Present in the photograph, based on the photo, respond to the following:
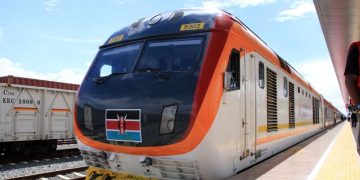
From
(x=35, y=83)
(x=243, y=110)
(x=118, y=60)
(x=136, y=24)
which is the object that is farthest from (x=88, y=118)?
(x=35, y=83)

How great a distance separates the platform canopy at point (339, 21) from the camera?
67.9ft

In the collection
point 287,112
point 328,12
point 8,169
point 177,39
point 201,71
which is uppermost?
point 328,12

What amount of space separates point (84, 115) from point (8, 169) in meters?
7.89

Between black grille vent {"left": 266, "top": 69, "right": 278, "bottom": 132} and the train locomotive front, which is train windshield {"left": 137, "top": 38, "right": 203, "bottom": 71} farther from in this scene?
black grille vent {"left": 266, "top": 69, "right": 278, "bottom": 132}

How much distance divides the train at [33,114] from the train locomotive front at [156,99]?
10.0 metres

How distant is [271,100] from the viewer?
782cm

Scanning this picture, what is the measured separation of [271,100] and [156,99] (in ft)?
12.0

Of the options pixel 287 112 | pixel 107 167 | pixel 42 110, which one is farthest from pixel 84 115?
pixel 42 110

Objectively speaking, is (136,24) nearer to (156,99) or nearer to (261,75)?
(156,99)

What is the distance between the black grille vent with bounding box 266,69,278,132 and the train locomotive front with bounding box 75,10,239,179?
2.38 m

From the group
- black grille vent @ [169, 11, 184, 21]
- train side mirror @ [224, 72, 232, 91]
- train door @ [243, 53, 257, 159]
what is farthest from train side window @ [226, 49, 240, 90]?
black grille vent @ [169, 11, 184, 21]

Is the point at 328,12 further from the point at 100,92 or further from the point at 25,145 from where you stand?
the point at 100,92

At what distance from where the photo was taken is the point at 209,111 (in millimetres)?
→ 4691

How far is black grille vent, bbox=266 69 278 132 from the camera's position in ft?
24.8
